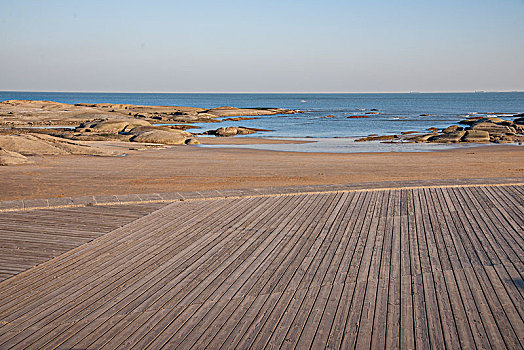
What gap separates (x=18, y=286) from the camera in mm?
6805

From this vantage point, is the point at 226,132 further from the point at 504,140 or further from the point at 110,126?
the point at 504,140

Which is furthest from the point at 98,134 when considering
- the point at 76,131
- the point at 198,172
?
the point at 198,172

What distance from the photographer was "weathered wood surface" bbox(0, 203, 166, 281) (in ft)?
25.9

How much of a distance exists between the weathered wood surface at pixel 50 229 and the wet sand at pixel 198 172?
326 cm

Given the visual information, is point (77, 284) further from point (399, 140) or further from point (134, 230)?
point (399, 140)

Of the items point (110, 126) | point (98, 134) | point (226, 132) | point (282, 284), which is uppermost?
point (282, 284)

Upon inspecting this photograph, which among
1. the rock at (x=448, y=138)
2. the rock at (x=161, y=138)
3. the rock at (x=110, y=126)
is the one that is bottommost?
the rock at (x=110, y=126)

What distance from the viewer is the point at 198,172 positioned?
18453 millimetres

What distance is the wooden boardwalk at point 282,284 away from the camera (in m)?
5.47

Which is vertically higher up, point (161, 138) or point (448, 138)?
point (448, 138)

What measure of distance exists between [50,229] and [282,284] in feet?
16.5

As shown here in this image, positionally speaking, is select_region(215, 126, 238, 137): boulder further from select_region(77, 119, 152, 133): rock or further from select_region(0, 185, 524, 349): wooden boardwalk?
select_region(0, 185, 524, 349): wooden boardwalk

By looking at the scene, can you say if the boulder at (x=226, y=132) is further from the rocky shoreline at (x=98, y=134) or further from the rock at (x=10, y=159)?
the rock at (x=10, y=159)

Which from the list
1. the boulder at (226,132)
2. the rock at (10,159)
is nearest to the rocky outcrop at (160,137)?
the boulder at (226,132)
